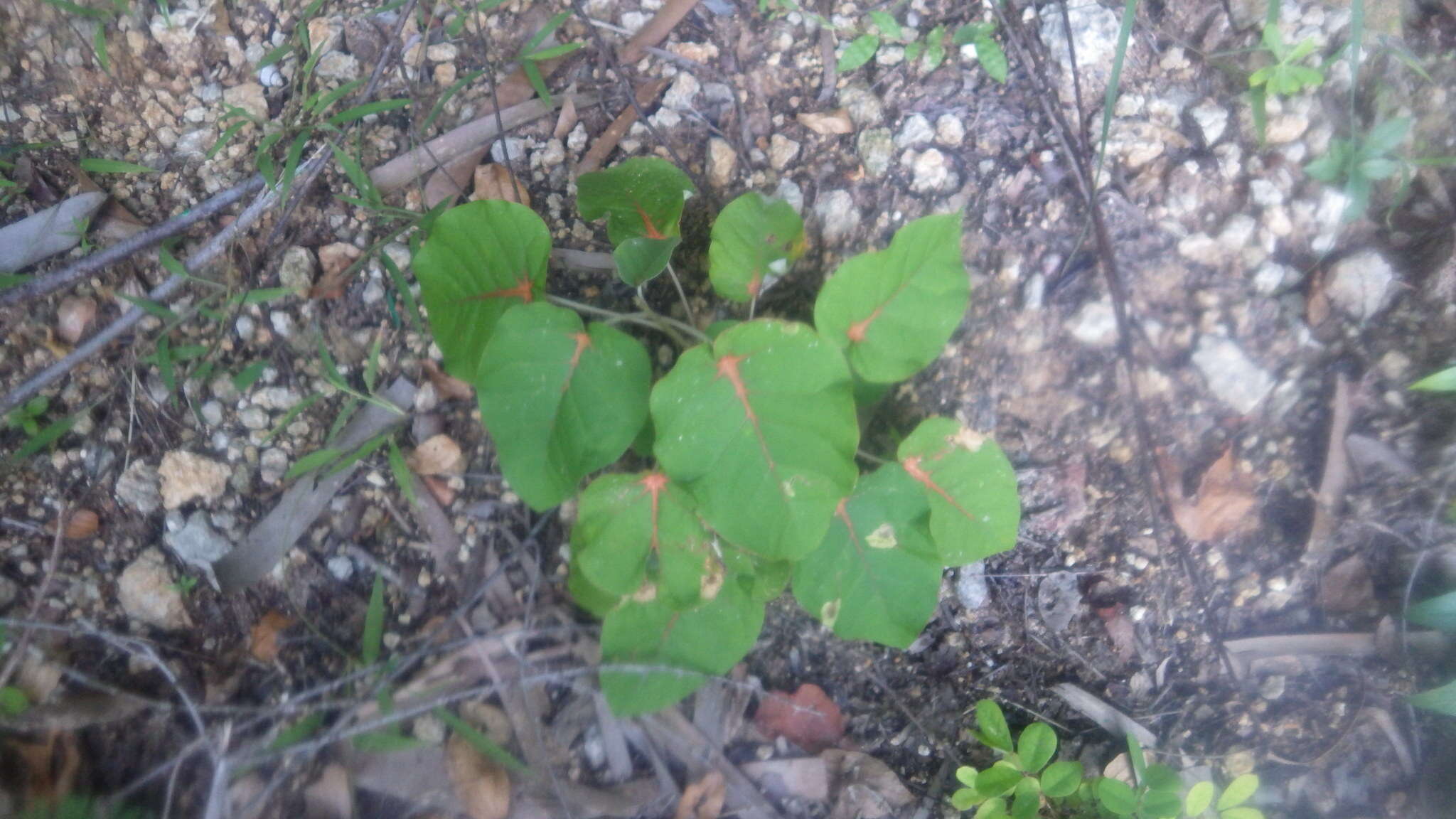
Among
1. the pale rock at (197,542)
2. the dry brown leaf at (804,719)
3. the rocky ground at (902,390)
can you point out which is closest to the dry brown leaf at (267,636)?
the rocky ground at (902,390)

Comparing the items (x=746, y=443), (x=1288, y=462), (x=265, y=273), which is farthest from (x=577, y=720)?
(x=1288, y=462)

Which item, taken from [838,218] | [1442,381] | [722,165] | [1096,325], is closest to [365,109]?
[722,165]

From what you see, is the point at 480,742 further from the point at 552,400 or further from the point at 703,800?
the point at 552,400

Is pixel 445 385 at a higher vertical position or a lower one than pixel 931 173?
lower

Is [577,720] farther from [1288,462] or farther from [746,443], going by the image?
[1288,462]

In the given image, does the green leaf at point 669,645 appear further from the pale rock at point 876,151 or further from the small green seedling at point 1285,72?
the small green seedling at point 1285,72

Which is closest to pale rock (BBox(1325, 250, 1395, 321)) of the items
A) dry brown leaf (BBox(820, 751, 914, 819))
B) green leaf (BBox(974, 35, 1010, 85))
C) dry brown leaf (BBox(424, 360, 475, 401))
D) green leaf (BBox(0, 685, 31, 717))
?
green leaf (BBox(974, 35, 1010, 85))
